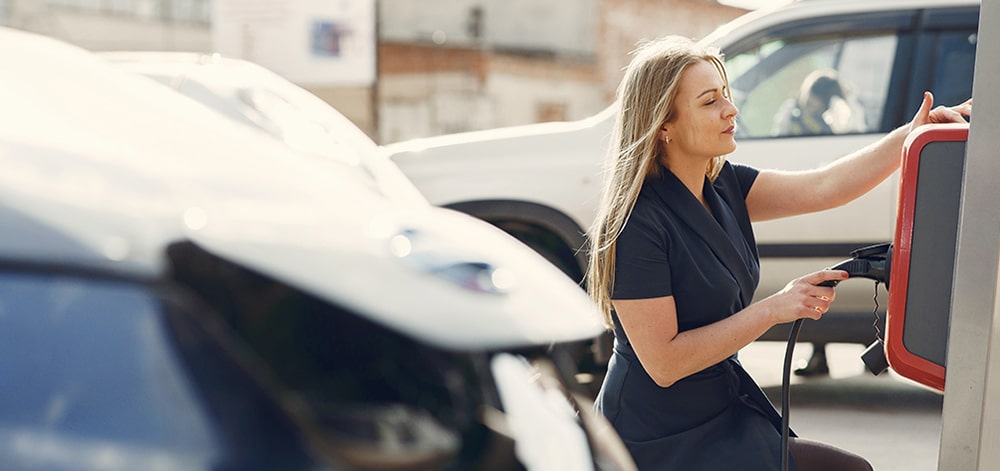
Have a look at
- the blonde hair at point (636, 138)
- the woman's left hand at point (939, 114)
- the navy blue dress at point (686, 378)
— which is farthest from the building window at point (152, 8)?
the woman's left hand at point (939, 114)

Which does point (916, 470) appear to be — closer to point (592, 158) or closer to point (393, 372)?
point (592, 158)

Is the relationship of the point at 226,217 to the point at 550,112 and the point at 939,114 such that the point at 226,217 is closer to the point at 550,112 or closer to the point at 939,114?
the point at 939,114

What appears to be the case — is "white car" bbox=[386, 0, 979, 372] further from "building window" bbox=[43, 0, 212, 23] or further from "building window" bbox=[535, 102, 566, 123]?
"building window" bbox=[43, 0, 212, 23]

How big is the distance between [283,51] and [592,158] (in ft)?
49.9

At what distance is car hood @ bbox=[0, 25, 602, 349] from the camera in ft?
3.71

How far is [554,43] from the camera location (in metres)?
27.9

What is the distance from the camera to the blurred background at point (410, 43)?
1995 centimetres

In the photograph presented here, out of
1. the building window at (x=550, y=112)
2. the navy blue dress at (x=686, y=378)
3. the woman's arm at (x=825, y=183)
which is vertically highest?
the woman's arm at (x=825, y=183)

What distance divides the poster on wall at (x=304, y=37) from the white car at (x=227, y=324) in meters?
18.3

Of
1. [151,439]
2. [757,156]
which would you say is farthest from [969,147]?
[757,156]

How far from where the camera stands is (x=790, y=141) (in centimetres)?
534

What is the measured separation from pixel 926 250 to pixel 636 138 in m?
0.77

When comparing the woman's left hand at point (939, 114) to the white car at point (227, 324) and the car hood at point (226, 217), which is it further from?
the white car at point (227, 324)

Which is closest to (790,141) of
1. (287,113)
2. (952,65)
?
(952,65)
